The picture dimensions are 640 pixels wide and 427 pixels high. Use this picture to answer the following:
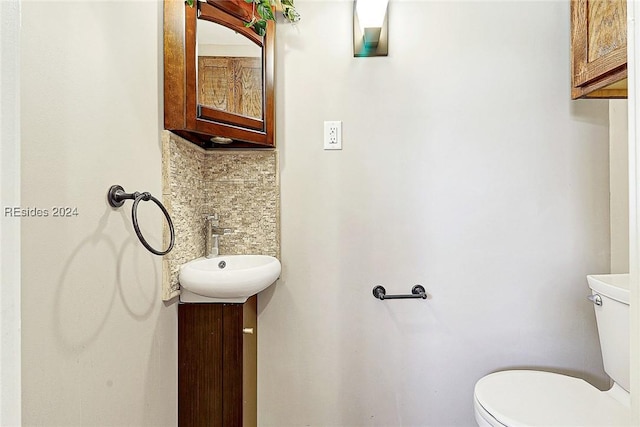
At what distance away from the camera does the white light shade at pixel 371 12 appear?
135cm

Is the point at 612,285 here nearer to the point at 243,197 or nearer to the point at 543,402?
the point at 543,402

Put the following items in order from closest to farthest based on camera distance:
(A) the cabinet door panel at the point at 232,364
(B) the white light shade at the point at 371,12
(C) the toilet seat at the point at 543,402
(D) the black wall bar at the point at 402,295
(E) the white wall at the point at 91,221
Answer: (E) the white wall at the point at 91,221
(C) the toilet seat at the point at 543,402
(A) the cabinet door panel at the point at 232,364
(B) the white light shade at the point at 371,12
(D) the black wall bar at the point at 402,295

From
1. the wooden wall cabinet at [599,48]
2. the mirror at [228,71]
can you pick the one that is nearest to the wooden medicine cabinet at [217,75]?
the mirror at [228,71]

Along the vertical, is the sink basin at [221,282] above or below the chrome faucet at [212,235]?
below

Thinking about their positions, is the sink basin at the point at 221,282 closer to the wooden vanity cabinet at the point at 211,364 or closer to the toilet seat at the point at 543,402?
the wooden vanity cabinet at the point at 211,364

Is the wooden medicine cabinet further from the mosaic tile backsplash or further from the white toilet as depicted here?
the white toilet

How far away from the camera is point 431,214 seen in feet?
4.89

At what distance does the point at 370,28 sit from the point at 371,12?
0.20 feet

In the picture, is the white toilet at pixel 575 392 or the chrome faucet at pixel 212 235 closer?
the white toilet at pixel 575 392

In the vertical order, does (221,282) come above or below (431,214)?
below

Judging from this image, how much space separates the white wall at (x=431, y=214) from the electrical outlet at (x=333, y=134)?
0.09ft

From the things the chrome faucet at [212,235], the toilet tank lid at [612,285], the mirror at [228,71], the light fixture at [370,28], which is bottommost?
the toilet tank lid at [612,285]

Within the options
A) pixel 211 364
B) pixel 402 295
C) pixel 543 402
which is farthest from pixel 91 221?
pixel 543 402

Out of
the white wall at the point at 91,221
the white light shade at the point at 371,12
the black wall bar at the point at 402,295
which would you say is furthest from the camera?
the black wall bar at the point at 402,295
